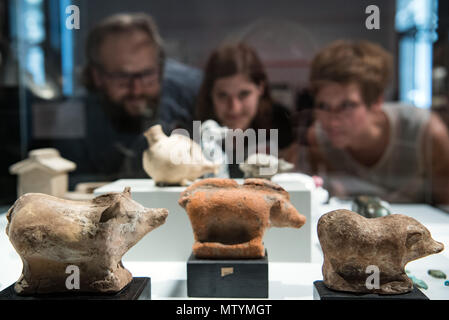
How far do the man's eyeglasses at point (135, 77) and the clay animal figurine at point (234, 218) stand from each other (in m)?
1.44

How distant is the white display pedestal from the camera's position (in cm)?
228

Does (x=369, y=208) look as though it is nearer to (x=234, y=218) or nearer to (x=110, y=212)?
(x=234, y=218)

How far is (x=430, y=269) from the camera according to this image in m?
1.97

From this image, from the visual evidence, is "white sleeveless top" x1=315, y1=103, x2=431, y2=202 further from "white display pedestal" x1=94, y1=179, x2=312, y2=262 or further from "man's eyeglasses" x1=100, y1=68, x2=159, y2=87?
"man's eyeglasses" x1=100, y1=68, x2=159, y2=87

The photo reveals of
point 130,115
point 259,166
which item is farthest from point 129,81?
point 259,166

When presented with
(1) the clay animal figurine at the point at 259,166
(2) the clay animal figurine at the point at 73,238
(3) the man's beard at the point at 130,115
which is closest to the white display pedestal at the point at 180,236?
(1) the clay animal figurine at the point at 259,166

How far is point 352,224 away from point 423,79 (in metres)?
1.99

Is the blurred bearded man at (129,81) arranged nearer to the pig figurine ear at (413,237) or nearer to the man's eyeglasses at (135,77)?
the man's eyeglasses at (135,77)

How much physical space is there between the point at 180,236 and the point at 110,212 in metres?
0.81

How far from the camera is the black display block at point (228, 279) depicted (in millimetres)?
1780

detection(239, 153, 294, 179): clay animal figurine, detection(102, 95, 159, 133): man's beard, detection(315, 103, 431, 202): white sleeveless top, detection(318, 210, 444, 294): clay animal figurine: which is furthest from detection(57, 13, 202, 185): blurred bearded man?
detection(318, 210, 444, 294): clay animal figurine

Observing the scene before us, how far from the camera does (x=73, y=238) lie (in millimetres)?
1537

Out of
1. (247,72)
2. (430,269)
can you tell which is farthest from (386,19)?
(430,269)

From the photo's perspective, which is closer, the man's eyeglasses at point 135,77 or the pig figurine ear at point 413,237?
the pig figurine ear at point 413,237
